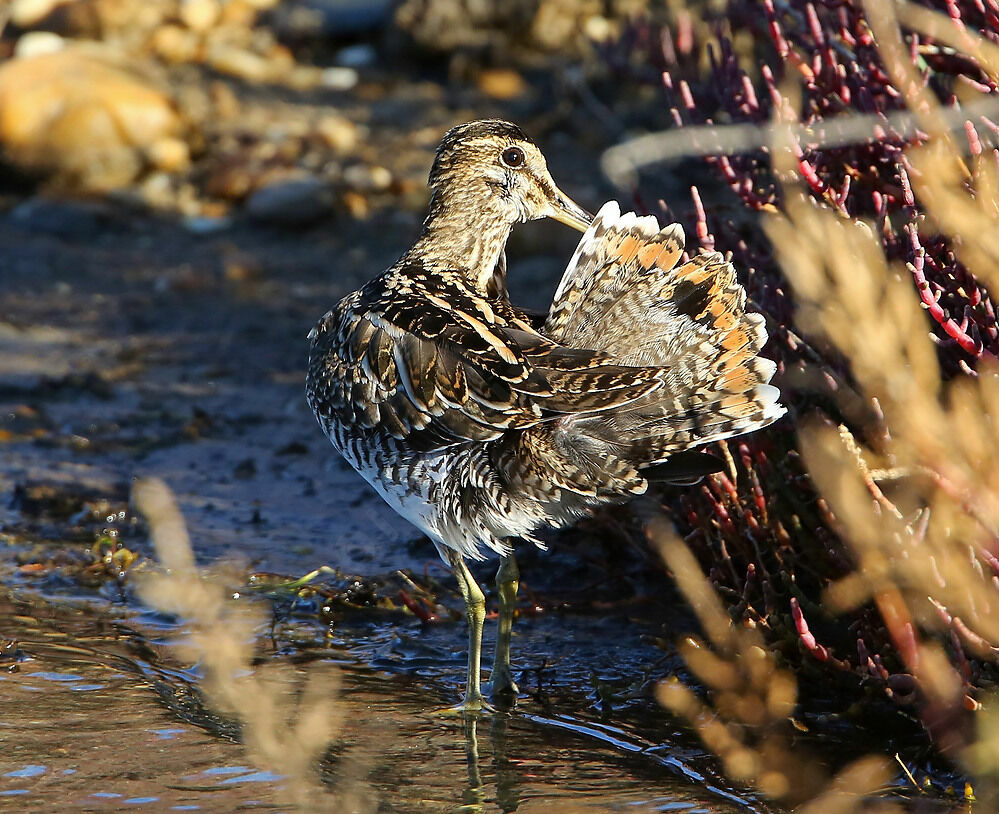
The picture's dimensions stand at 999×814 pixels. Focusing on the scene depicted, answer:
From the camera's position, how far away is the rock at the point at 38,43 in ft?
35.8

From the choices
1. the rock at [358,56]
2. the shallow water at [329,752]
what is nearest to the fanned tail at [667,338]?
the shallow water at [329,752]

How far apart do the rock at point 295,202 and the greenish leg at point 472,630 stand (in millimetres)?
5121

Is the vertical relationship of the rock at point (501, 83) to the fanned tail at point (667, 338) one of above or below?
below

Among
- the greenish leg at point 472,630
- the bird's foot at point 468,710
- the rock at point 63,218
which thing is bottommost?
the rock at point 63,218

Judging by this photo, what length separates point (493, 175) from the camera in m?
4.87

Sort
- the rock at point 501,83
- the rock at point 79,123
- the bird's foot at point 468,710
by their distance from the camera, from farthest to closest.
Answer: the rock at point 501,83, the rock at point 79,123, the bird's foot at point 468,710

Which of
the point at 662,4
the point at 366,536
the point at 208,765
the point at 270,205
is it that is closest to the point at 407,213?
the point at 270,205

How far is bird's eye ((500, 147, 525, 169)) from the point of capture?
4.87 metres

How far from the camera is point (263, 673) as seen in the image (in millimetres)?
4680

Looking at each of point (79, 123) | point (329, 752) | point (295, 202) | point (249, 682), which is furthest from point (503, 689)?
point (79, 123)

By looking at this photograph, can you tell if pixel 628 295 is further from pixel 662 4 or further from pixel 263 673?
pixel 662 4

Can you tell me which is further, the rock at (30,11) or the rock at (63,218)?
the rock at (30,11)

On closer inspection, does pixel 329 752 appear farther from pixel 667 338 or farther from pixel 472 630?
pixel 667 338

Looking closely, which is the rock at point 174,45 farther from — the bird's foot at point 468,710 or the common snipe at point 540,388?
the bird's foot at point 468,710
